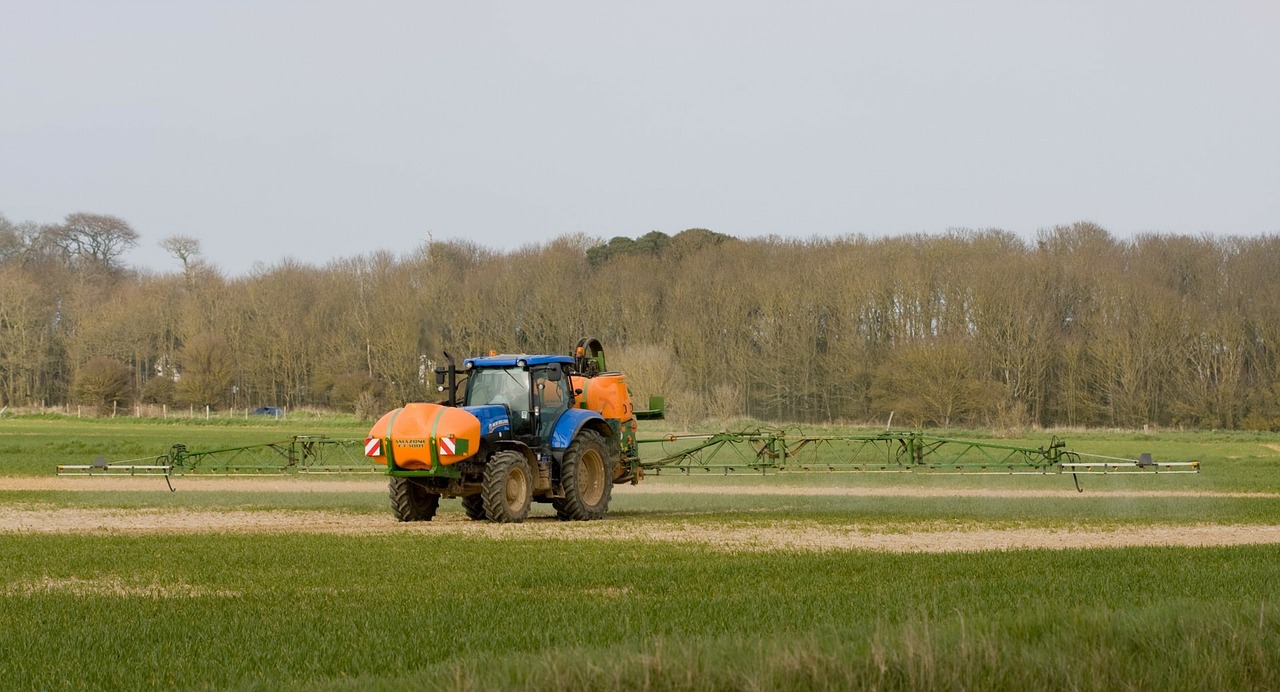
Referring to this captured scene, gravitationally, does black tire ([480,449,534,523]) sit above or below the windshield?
below

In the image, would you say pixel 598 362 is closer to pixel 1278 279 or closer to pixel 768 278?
pixel 768 278

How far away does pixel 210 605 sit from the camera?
36.3 ft

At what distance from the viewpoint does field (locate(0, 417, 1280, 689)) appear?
724cm

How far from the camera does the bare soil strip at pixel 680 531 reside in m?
17.1

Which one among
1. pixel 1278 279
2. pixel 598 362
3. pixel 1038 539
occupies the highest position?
pixel 1278 279

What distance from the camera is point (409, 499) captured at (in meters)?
22.8

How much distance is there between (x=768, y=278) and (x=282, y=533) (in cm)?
6546

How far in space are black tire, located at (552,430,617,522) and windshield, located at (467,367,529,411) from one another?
1.15 m

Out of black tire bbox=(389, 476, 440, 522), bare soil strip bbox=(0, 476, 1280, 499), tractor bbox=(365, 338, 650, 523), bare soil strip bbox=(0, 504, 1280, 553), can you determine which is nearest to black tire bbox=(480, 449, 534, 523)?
tractor bbox=(365, 338, 650, 523)

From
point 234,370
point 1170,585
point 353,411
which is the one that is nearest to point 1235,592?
point 1170,585

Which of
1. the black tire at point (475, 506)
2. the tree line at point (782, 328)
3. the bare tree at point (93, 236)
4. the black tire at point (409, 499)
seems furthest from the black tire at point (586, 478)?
the bare tree at point (93, 236)

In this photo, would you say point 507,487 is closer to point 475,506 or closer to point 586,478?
point 475,506

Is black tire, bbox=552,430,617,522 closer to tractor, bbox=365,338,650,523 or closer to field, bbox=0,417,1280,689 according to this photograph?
tractor, bbox=365,338,650,523

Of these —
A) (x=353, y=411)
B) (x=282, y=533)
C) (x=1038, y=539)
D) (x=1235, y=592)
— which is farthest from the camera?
(x=353, y=411)
